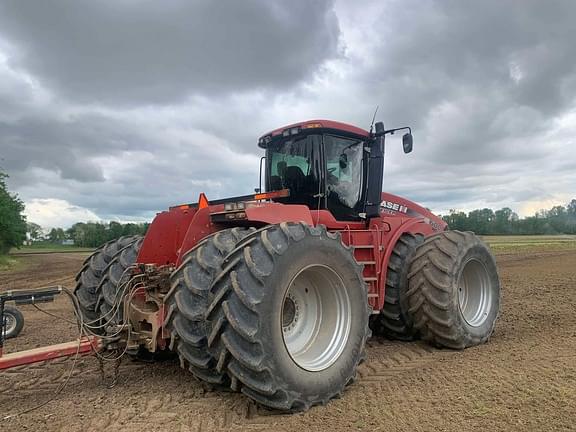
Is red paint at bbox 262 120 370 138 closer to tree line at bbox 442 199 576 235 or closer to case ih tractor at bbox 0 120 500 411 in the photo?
case ih tractor at bbox 0 120 500 411

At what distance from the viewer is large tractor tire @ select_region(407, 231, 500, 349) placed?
5.64 m

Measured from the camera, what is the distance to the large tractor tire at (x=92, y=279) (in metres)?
5.62

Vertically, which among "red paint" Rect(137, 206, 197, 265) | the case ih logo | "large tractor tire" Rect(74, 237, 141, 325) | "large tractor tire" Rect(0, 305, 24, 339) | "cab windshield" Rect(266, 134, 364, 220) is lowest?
"large tractor tire" Rect(0, 305, 24, 339)

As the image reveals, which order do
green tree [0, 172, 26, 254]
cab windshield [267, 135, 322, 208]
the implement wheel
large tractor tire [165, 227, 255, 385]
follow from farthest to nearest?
green tree [0, 172, 26, 254] → cab windshield [267, 135, 322, 208] → the implement wheel → large tractor tire [165, 227, 255, 385]

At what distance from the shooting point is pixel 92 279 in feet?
18.8

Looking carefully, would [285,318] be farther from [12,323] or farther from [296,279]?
[12,323]

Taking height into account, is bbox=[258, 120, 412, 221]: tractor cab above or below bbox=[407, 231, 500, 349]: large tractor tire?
above

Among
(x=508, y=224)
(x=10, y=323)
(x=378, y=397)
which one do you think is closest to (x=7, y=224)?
(x=10, y=323)

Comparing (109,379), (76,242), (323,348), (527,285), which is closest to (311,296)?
(323,348)

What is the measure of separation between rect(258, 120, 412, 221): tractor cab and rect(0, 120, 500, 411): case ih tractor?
0.05 feet

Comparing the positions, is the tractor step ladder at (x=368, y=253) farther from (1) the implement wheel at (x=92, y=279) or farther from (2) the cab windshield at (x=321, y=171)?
(1) the implement wheel at (x=92, y=279)

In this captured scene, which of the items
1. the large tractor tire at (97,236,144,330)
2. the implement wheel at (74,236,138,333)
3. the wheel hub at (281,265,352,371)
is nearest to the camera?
the wheel hub at (281,265,352,371)

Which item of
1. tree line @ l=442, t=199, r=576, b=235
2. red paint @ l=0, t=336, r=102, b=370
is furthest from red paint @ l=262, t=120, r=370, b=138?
tree line @ l=442, t=199, r=576, b=235

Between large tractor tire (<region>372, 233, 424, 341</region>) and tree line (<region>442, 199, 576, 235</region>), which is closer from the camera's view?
large tractor tire (<region>372, 233, 424, 341</region>)
